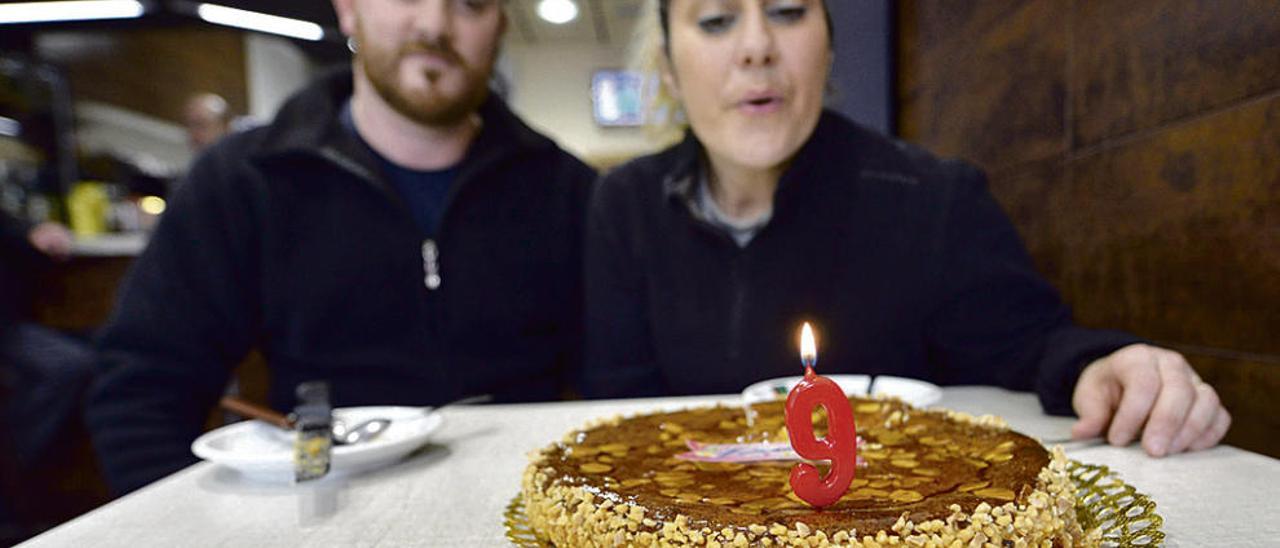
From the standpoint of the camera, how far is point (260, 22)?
254 inches

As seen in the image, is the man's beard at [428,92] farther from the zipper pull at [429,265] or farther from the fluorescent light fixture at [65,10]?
the fluorescent light fixture at [65,10]

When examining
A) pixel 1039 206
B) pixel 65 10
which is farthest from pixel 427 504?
pixel 65 10

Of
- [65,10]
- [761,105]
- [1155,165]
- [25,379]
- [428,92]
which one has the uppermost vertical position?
[65,10]

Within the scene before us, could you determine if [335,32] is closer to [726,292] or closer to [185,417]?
[185,417]

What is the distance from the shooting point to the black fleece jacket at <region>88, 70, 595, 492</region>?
1856mm

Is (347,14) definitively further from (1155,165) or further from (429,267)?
(1155,165)

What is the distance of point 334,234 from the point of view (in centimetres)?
190

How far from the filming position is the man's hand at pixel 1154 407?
37.1 inches

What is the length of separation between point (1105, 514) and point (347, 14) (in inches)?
80.1

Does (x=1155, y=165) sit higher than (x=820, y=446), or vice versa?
(x=1155, y=165)

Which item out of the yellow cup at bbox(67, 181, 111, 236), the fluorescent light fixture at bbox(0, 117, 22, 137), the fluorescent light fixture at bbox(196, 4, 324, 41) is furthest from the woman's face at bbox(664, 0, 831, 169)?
the fluorescent light fixture at bbox(196, 4, 324, 41)

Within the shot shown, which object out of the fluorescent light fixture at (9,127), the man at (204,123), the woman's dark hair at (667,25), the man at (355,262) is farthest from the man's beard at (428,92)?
the fluorescent light fixture at (9,127)

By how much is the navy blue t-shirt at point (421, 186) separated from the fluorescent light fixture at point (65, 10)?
4.88 m

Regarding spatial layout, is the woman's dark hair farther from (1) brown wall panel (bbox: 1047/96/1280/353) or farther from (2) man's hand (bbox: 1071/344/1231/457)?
(2) man's hand (bbox: 1071/344/1231/457)
